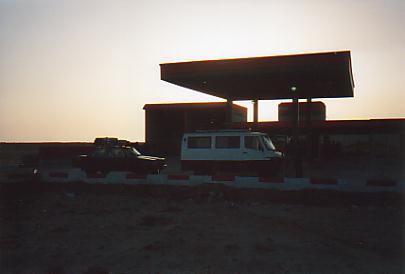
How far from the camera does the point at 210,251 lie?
678 cm

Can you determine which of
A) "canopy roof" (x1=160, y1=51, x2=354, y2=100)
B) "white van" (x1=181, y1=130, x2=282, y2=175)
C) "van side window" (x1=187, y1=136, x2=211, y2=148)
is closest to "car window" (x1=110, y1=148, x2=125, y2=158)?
"white van" (x1=181, y1=130, x2=282, y2=175)

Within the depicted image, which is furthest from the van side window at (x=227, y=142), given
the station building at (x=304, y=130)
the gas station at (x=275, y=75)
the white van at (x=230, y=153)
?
the station building at (x=304, y=130)

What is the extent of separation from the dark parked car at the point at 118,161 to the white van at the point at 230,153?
1.64 m

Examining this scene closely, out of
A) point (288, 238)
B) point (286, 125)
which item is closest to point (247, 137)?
point (288, 238)

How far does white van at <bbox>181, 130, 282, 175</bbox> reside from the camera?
16.6 meters

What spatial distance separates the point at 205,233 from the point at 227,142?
960cm

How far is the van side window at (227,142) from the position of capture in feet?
56.0

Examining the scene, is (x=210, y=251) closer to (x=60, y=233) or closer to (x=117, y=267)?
(x=117, y=267)

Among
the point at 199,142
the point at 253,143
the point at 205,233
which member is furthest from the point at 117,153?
the point at 205,233

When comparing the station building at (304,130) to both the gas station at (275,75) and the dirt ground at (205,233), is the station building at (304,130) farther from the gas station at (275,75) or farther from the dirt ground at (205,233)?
the dirt ground at (205,233)

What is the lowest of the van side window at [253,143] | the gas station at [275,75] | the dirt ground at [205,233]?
the dirt ground at [205,233]

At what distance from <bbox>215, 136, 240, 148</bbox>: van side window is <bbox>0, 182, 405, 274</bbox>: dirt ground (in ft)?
15.4

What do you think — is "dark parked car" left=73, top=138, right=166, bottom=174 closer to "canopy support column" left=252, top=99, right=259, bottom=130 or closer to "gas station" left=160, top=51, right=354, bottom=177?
"gas station" left=160, top=51, right=354, bottom=177

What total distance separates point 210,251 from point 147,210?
408 centimetres
